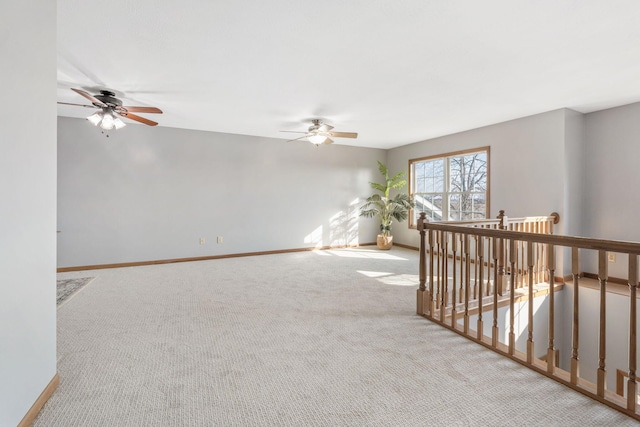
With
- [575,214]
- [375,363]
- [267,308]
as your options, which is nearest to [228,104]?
[267,308]

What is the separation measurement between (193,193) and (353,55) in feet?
12.7

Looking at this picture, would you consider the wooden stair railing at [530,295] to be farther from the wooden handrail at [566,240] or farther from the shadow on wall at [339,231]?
the shadow on wall at [339,231]

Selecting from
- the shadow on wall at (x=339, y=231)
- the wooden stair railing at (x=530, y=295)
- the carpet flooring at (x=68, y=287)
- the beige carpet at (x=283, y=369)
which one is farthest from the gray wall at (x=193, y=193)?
the wooden stair railing at (x=530, y=295)

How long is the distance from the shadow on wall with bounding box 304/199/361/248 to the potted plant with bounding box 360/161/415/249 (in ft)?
0.85

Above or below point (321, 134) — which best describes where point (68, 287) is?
below

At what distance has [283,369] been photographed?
1918 mm

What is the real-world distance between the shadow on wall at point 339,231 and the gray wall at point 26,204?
15.7 feet

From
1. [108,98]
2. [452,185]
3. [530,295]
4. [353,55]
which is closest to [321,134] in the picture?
[353,55]

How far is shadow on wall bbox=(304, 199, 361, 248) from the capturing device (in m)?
6.38

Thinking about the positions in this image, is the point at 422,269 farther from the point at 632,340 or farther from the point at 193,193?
the point at 193,193

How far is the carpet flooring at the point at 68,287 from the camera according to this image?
3.32 metres

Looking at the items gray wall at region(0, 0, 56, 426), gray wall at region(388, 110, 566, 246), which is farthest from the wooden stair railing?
gray wall at region(0, 0, 56, 426)

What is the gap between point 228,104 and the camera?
3.85m

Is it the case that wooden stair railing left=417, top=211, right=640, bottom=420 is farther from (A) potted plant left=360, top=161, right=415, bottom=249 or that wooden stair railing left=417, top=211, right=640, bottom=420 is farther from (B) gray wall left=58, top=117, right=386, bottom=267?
(B) gray wall left=58, top=117, right=386, bottom=267
